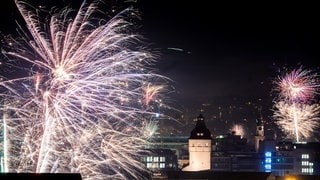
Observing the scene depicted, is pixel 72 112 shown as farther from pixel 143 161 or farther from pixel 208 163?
pixel 143 161

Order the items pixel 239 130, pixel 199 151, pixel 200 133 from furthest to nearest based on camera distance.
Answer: pixel 239 130, pixel 200 133, pixel 199 151

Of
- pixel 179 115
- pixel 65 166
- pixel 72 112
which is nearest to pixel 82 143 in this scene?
pixel 65 166

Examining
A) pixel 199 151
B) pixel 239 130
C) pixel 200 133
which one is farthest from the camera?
pixel 239 130

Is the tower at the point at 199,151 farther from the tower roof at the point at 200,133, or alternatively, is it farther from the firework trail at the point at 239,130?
the firework trail at the point at 239,130

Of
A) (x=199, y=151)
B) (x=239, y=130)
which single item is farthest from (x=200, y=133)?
(x=239, y=130)

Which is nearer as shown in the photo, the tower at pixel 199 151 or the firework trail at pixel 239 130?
the tower at pixel 199 151

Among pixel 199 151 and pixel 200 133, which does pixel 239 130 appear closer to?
pixel 200 133

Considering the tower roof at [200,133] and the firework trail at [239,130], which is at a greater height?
the firework trail at [239,130]

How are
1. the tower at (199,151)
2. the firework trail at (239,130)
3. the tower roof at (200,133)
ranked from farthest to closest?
the firework trail at (239,130) < the tower roof at (200,133) < the tower at (199,151)

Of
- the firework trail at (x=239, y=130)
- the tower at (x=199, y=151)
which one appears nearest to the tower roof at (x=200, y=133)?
the tower at (x=199, y=151)

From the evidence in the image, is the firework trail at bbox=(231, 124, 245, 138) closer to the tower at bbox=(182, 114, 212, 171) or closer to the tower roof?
the tower roof

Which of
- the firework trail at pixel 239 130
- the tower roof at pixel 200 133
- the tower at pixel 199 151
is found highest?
the firework trail at pixel 239 130

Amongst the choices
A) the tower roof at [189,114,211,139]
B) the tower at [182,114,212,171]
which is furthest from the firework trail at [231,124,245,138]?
the tower at [182,114,212,171]
